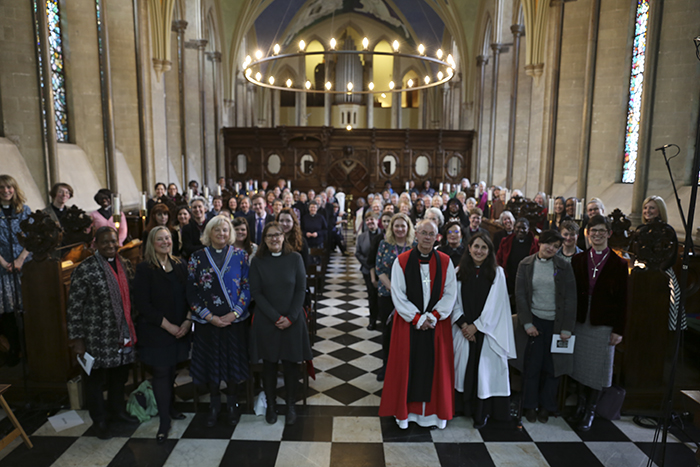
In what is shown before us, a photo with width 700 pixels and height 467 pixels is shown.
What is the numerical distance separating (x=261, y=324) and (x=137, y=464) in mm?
1281

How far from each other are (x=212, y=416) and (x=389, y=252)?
2170 millimetres

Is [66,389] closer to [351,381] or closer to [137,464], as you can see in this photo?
[137,464]

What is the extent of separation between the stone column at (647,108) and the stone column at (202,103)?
14.1 m

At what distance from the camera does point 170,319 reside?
3545 millimetres

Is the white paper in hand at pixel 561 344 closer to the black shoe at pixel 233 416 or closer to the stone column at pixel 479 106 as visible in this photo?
the black shoe at pixel 233 416

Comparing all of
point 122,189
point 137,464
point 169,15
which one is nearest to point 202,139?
point 169,15

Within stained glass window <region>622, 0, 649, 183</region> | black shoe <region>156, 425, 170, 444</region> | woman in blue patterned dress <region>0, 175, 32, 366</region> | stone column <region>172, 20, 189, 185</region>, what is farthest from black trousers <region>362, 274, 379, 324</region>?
stone column <region>172, 20, 189, 185</region>

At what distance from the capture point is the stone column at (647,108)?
7.11 metres

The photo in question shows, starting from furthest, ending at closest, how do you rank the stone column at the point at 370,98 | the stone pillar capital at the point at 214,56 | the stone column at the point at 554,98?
the stone column at the point at 370,98 < the stone pillar capital at the point at 214,56 < the stone column at the point at 554,98

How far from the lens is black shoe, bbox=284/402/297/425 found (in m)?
3.79

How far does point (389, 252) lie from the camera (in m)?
4.60

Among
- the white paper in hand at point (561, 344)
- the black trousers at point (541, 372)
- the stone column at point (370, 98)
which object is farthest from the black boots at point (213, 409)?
the stone column at point (370, 98)

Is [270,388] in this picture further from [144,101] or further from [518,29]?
[518,29]

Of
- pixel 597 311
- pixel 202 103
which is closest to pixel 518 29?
pixel 202 103
